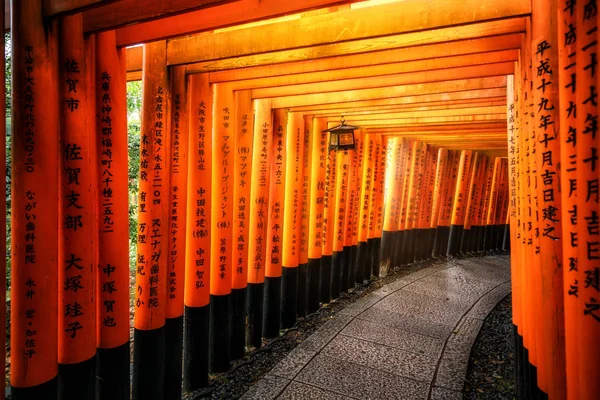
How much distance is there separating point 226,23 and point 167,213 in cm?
241

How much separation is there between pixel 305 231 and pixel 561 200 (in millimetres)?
5738

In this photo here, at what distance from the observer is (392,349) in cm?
634

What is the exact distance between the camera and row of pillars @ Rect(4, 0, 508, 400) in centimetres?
293

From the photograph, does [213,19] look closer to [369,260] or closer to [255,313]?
[255,313]

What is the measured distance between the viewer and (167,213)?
439cm

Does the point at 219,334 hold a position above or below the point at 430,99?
below

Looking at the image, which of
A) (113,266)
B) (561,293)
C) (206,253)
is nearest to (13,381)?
(113,266)

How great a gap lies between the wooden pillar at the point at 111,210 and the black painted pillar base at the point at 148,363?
40 centimetres

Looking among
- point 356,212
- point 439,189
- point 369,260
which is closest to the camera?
point 356,212

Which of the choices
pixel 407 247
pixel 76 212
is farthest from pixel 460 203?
pixel 76 212

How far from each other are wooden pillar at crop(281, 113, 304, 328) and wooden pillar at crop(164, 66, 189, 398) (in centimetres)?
268

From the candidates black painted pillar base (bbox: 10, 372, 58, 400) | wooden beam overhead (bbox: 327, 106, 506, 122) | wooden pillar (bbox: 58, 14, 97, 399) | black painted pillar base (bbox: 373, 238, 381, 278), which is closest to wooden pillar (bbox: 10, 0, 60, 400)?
black painted pillar base (bbox: 10, 372, 58, 400)

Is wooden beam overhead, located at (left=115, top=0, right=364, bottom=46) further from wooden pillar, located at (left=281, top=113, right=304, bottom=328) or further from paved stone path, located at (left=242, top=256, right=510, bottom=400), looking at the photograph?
paved stone path, located at (left=242, top=256, right=510, bottom=400)

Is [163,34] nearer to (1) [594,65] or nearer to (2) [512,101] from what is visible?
(1) [594,65]
